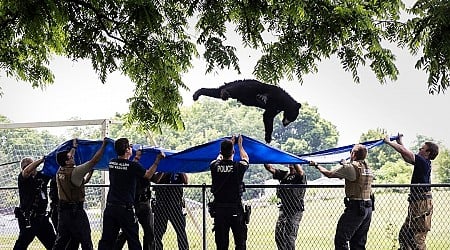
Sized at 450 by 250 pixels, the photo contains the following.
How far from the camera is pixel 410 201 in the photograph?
766 cm

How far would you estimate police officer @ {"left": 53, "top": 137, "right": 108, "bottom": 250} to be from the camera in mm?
7566

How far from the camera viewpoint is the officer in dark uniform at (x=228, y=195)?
7.17 meters

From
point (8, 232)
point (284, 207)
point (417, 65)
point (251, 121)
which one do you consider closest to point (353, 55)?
point (284, 207)

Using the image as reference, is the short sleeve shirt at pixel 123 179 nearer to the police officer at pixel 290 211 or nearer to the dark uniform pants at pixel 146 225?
the dark uniform pants at pixel 146 225

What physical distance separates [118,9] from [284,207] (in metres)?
3.27

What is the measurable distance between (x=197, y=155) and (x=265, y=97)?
1.69 metres

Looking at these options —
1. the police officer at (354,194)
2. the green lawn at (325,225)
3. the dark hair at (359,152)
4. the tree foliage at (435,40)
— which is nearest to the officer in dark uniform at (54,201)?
the green lawn at (325,225)

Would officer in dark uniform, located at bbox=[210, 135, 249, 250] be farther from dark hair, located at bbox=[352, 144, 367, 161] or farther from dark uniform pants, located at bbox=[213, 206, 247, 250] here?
dark hair, located at bbox=[352, 144, 367, 161]

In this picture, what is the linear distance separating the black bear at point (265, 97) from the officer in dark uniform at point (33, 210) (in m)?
3.05

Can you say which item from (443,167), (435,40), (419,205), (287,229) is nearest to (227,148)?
(287,229)

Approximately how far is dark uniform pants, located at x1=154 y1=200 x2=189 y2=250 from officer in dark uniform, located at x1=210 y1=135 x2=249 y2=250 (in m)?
1.89

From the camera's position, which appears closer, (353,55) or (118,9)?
(353,55)

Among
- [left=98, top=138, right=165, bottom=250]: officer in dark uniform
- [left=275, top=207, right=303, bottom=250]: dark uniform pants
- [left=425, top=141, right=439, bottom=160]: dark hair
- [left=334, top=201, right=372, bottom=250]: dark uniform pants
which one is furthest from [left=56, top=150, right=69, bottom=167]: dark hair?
[left=425, top=141, right=439, bottom=160]: dark hair

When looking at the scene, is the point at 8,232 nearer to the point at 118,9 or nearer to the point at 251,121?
the point at 118,9
